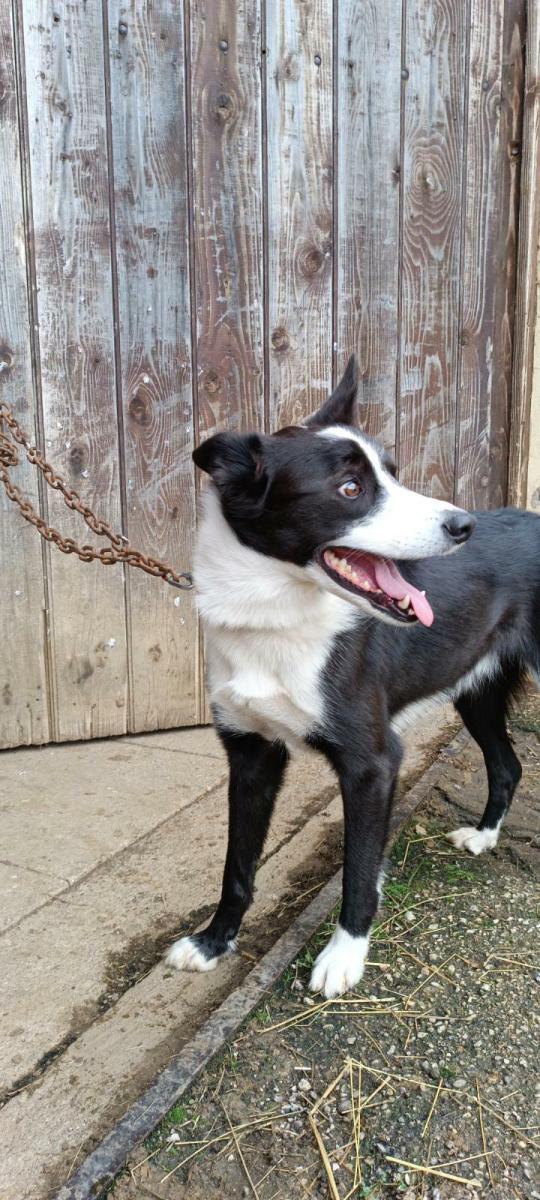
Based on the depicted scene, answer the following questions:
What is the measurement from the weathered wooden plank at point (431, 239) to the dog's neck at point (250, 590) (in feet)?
6.14

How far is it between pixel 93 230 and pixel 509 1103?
2.82 metres

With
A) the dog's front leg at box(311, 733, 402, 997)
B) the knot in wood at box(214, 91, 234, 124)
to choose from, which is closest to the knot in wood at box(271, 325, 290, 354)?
the knot in wood at box(214, 91, 234, 124)

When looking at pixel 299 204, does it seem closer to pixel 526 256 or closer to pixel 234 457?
pixel 526 256

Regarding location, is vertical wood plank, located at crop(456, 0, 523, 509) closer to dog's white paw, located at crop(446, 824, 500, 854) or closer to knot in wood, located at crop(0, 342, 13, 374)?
dog's white paw, located at crop(446, 824, 500, 854)

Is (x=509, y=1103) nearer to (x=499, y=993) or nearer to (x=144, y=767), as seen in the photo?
(x=499, y=993)

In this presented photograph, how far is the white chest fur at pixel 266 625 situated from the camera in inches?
78.5

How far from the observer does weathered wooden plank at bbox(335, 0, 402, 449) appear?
11.0ft

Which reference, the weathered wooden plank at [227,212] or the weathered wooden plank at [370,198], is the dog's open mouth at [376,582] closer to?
the weathered wooden plank at [227,212]

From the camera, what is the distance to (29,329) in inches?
122

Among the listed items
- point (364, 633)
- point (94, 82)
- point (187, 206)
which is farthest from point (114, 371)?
point (364, 633)

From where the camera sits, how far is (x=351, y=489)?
1.90 m

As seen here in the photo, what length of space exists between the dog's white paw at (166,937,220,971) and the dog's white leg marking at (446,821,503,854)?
845 mm

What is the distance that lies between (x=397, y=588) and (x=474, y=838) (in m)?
1.09

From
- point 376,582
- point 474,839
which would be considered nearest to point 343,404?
point 376,582
